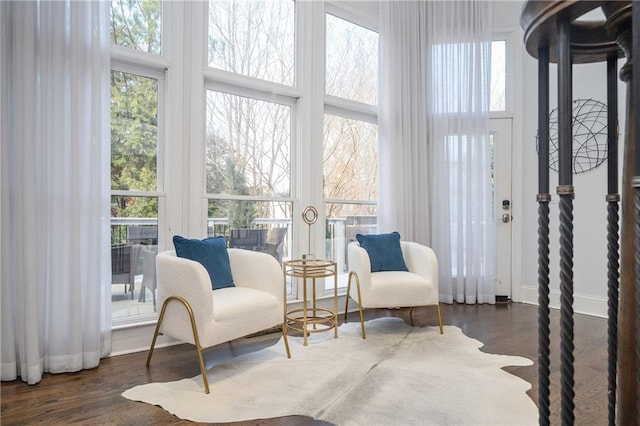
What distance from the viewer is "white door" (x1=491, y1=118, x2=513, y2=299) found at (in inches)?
182

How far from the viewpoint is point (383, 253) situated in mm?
3598

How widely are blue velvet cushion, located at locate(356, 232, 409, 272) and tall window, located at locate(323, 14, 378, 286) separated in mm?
598

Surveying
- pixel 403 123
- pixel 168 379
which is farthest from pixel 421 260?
pixel 168 379

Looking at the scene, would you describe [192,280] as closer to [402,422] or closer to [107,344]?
[107,344]

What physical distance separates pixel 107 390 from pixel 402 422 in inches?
60.5

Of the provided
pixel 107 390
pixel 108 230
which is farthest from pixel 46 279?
pixel 107 390

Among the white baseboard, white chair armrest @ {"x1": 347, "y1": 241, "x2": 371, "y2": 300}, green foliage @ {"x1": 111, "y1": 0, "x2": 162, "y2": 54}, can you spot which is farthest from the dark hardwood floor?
green foliage @ {"x1": 111, "y1": 0, "x2": 162, "y2": 54}

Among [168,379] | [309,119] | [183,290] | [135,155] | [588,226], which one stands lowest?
[168,379]

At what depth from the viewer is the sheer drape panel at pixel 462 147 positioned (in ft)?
14.6

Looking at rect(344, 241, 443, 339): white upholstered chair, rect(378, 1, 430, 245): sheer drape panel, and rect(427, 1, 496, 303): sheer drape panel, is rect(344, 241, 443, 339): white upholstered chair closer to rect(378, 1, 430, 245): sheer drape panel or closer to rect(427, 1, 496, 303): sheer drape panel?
rect(378, 1, 430, 245): sheer drape panel

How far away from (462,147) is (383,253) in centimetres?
168

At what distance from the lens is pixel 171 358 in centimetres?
273

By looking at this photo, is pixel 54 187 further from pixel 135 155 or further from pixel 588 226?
pixel 588 226

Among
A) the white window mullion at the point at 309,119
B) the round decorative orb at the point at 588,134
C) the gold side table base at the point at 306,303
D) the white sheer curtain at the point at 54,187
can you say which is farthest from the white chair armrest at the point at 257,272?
the round decorative orb at the point at 588,134
